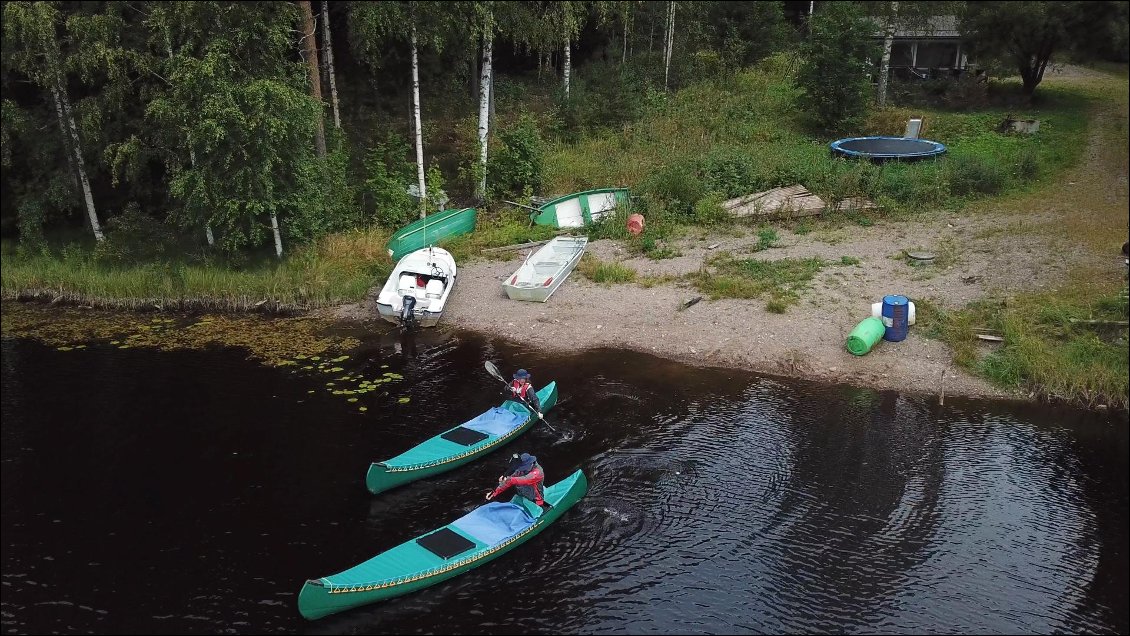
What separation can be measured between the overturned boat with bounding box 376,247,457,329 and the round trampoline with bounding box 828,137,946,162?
15.0 m

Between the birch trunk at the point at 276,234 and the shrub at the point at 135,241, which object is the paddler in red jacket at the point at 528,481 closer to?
the birch trunk at the point at 276,234

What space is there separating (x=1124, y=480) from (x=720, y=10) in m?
33.9

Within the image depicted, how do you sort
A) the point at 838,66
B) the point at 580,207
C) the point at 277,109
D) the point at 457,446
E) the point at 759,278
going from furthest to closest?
the point at 838,66 → the point at 580,207 → the point at 277,109 → the point at 759,278 → the point at 457,446

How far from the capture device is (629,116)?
3325cm


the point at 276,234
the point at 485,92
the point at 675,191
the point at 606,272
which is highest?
the point at 485,92

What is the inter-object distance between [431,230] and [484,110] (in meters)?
4.79

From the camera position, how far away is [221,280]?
73.6 ft

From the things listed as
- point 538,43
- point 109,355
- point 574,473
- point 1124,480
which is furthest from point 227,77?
point 1124,480

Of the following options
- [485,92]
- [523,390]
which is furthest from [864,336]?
[485,92]

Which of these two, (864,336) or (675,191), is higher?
(675,191)

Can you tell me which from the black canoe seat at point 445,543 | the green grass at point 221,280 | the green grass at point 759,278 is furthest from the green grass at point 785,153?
the black canoe seat at point 445,543

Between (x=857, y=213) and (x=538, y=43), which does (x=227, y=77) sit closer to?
(x=538, y=43)

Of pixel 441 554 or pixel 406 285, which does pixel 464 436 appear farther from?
pixel 406 285

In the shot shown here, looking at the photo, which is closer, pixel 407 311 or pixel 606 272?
pixel 407 311
